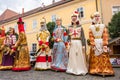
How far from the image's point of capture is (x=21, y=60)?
9.01 metres

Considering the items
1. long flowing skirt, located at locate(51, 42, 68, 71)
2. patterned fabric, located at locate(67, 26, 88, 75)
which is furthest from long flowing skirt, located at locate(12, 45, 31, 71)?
patterned fabric, located at locate(67, 26, 88, 75)

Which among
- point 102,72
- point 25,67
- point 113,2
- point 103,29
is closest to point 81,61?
point 102,72

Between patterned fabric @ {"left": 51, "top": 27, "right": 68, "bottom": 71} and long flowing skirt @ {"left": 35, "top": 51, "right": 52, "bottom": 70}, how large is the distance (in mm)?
322

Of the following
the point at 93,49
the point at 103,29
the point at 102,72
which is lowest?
the point at 102,72

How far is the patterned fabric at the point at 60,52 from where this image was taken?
863cm

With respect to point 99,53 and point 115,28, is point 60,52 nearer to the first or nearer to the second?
point 99,53

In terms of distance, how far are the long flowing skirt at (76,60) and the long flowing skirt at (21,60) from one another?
6.53 feet

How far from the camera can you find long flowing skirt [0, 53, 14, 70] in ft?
30.8

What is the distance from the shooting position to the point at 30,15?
102 ft

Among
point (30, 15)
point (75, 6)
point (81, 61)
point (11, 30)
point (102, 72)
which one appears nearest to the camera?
point (102, 72)

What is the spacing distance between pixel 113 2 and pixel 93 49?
15870mm

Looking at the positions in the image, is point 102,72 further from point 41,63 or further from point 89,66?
point 41,63

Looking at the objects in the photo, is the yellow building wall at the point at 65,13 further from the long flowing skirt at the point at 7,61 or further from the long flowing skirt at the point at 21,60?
the long flowing skirt at the point at 21,60

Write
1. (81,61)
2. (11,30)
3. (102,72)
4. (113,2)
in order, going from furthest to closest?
(113,2) → (11,30) → (81,61) → (102,72)
